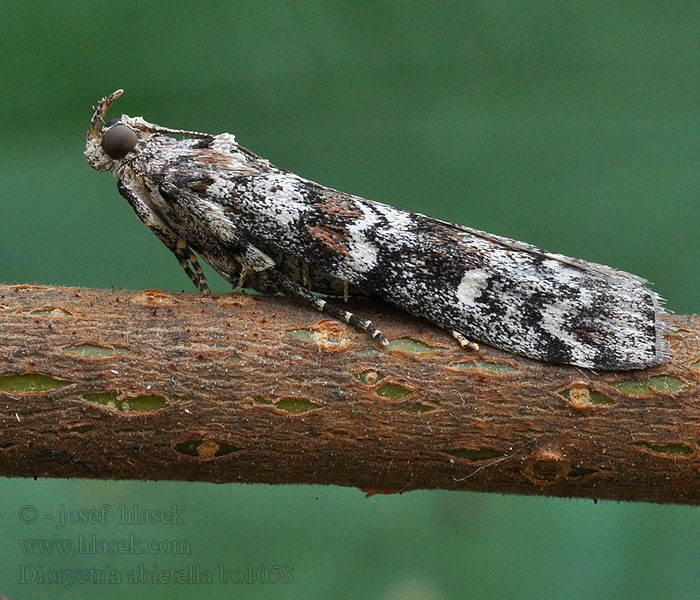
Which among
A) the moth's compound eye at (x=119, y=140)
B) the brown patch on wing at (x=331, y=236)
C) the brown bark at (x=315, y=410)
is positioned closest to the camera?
the brown bark at (x=315, y=410)

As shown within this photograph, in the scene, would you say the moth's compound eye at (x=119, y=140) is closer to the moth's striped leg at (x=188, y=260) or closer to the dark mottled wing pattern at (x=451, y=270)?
the dark mottled wing pattern at (x=451, y=270)

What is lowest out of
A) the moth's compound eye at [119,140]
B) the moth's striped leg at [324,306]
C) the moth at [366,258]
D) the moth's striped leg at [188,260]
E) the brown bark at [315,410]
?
A: the brown bark at [315,410]

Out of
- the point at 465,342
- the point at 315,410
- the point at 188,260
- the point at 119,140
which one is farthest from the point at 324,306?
the point at 119,140

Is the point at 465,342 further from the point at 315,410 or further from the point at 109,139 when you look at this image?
the point at 109,139

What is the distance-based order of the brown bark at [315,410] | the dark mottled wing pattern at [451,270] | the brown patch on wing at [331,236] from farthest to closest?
the brown patch on wing at [331,236], the dark mottled wing pattern at [451,270], the brown bark at [315,410]

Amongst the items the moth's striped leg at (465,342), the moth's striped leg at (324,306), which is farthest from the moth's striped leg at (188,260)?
the moth's striped leg at (465,342)

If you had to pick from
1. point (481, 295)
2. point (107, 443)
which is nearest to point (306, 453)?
point (107, 443)

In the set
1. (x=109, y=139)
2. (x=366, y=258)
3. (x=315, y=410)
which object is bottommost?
(x=315, y=410)
